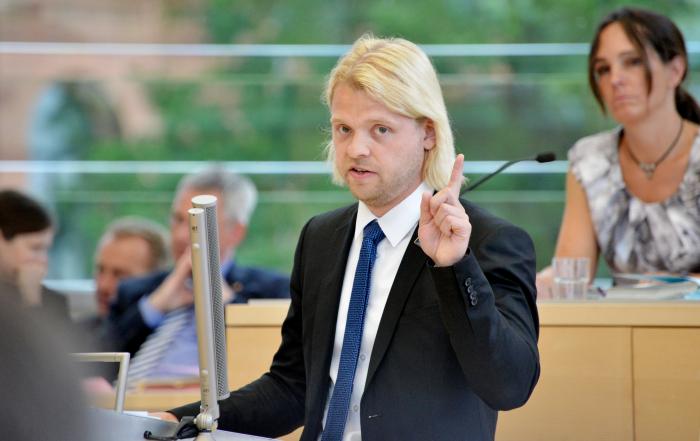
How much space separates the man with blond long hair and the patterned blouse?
1455 millimetres

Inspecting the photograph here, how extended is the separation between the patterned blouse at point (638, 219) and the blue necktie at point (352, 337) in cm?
156

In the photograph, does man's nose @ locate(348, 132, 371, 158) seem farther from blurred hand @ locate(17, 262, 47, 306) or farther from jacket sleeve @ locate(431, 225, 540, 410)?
blurred hand @ locate(17, 262, 47, 306)

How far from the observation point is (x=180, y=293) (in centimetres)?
467

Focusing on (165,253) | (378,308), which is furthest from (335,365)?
(165,253)

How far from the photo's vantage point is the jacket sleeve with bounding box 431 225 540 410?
2.08 metres

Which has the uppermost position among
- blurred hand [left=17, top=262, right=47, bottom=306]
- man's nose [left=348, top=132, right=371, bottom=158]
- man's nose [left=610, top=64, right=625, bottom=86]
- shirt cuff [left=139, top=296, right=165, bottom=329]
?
man's nose [left=610, top=64, right=625, bottom=86]

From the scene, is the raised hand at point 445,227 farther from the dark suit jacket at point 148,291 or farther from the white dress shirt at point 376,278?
the dark suit jacket at point 148,291

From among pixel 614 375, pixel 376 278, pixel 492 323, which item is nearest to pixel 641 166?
pixel 614 375

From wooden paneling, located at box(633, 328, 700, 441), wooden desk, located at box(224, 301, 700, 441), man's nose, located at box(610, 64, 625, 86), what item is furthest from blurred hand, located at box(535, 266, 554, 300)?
man's nose, located at box(610, 64, 625, 86)

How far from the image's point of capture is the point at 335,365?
2.42 meters

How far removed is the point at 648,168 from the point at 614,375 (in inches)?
43.5

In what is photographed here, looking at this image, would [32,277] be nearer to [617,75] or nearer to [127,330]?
[127,330]

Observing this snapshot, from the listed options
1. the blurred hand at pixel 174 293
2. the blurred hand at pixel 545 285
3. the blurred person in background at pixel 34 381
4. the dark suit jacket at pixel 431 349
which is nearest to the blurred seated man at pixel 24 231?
the blurred hand at pixel 174 293

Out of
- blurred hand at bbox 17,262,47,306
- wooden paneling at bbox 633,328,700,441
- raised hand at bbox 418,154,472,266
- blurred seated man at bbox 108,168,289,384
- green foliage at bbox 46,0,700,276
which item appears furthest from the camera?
green foliage at bbox 46,0,700,276
